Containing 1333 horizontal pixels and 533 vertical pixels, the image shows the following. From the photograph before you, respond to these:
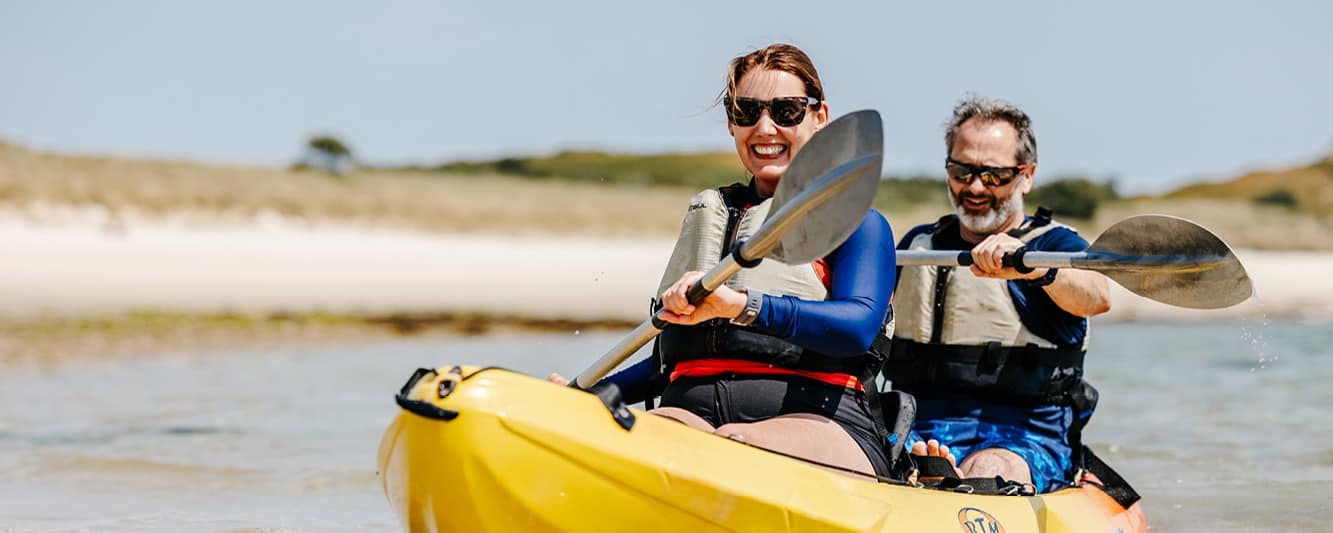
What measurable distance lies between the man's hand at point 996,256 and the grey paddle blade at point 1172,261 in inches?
7.6

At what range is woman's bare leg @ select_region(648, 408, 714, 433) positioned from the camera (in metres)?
3.03

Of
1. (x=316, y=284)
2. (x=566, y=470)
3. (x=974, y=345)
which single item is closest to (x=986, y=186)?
(x=974, y=345)

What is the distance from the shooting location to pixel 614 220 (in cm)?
2555

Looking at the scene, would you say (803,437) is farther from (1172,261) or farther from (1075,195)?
(1075,195)

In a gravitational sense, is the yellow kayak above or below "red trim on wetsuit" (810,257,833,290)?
below

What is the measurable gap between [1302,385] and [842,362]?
8.99 metres

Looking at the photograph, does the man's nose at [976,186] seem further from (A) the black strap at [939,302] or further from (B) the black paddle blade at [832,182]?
(B) the black paddle blade at [832,182]

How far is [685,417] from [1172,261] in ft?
4.85

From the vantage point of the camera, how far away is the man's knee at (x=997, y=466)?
389 centimetres

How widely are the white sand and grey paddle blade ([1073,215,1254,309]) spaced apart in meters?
13.2

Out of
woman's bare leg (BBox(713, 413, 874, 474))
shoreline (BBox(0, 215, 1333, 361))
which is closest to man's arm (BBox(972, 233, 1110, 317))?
woman's bare leg (BBox(713, 413, 874, 474))

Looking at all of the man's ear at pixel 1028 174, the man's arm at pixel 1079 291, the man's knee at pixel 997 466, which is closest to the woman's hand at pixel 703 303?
the man's knee at pixel 997 466

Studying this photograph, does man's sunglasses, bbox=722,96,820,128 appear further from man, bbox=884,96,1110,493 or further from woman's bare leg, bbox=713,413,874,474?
man, bbox=884,96,1110,493

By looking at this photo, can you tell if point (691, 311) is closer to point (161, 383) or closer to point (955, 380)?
point (955, 380)
